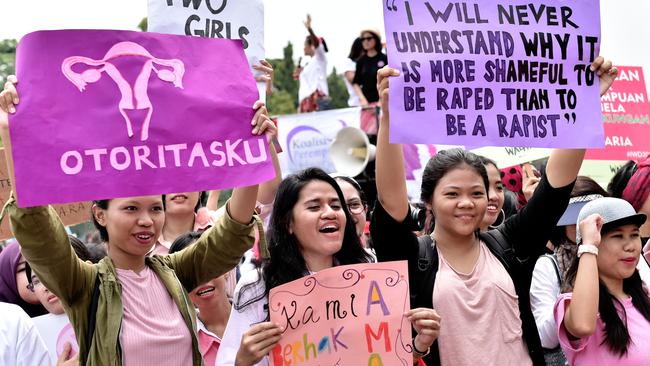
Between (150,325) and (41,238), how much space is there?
54cm

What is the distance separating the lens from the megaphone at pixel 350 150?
10180mm

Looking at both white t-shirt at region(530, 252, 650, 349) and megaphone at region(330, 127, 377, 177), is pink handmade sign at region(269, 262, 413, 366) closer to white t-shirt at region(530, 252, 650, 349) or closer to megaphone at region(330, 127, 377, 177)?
white t-shirt at region(530, 252, 650, 349)

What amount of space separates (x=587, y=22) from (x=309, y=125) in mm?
6984

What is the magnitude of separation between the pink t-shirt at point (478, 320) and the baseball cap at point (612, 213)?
76cm

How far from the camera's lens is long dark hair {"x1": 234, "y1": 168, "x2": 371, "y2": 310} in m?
3.79

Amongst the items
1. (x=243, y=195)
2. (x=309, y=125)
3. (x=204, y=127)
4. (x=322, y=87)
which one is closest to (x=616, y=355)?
(x=243, y=195)

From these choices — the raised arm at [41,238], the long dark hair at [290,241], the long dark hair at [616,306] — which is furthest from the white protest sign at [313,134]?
the raised arm at [41,238]

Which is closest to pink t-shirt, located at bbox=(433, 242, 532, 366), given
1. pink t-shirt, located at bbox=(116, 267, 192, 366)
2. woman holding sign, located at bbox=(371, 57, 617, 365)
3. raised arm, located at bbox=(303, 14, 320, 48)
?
woman holding sign, located at bbox=(371, 57, 617, 365)

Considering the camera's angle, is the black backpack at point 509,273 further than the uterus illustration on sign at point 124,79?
Yes

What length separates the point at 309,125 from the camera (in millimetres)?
10953

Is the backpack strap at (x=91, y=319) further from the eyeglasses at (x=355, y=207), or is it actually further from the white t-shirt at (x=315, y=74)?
the white t-shirt at (x=315, y=74)

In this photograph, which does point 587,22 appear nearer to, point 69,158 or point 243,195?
point 243,195

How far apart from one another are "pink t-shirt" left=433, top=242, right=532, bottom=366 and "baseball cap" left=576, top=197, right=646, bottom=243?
76 centimetres

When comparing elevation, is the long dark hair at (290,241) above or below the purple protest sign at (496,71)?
below
